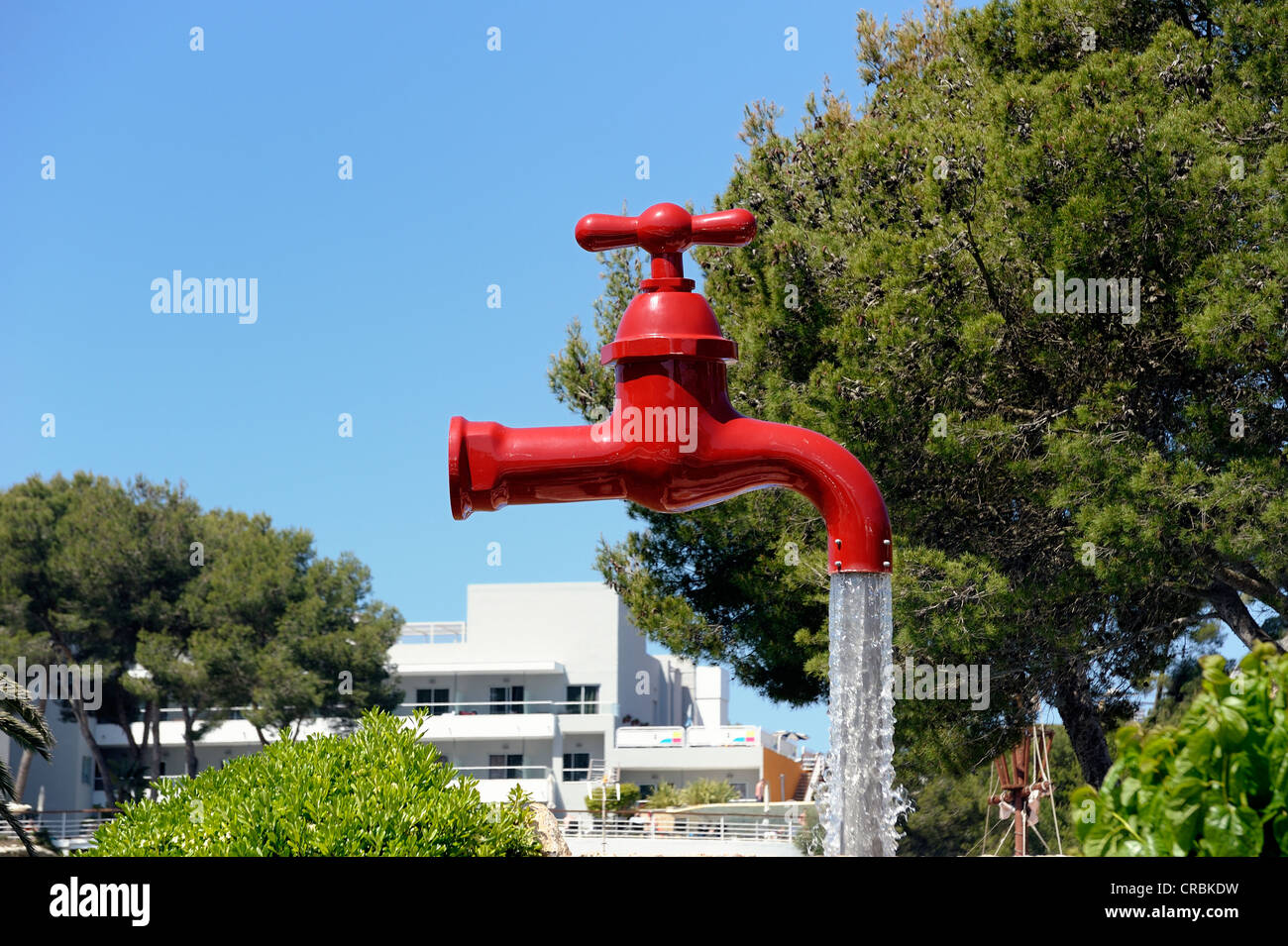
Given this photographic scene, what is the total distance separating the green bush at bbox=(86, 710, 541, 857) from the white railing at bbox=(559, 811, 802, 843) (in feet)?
59.9

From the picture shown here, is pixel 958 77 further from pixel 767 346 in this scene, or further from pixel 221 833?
pixel 221 833

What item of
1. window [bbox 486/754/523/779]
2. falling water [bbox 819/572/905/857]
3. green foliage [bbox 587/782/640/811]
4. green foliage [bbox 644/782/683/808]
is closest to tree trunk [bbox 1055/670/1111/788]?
falling water [bbox 819/572/905/857]

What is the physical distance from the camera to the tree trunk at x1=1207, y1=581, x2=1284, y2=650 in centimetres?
1244

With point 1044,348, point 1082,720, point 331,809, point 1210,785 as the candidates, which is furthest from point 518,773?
point 1210,785

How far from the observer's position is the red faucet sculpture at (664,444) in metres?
2.89

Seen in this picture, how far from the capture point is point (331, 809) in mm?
4020

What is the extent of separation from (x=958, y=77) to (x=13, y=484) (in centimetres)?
3311
